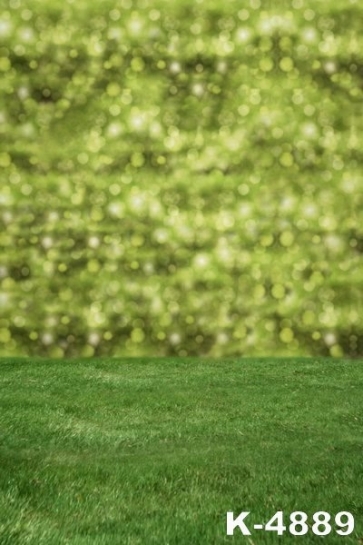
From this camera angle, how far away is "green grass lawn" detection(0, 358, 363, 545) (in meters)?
5.41

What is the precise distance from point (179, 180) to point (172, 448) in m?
5.46

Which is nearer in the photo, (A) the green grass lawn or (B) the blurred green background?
(B) the blurred green background

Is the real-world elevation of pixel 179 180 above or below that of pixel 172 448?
above

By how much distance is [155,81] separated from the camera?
3.88 m

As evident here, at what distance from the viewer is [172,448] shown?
340 inches

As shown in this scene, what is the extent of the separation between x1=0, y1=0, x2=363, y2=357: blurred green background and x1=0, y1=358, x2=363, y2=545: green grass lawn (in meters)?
1.94

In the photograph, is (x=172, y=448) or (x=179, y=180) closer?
(x=179, y=180)

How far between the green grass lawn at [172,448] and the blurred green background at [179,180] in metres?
1.94

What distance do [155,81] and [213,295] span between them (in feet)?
3.84

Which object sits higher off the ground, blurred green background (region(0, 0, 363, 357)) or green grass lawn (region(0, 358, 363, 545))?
blurred green background (region(0, 0, 363, 357))

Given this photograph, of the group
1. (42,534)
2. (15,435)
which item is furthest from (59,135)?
(15,435)

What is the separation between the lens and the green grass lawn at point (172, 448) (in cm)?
541

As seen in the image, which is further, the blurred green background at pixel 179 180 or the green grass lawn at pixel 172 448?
the green grass lawn at pixel 172 448

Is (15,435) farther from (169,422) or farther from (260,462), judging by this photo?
(260,462)
